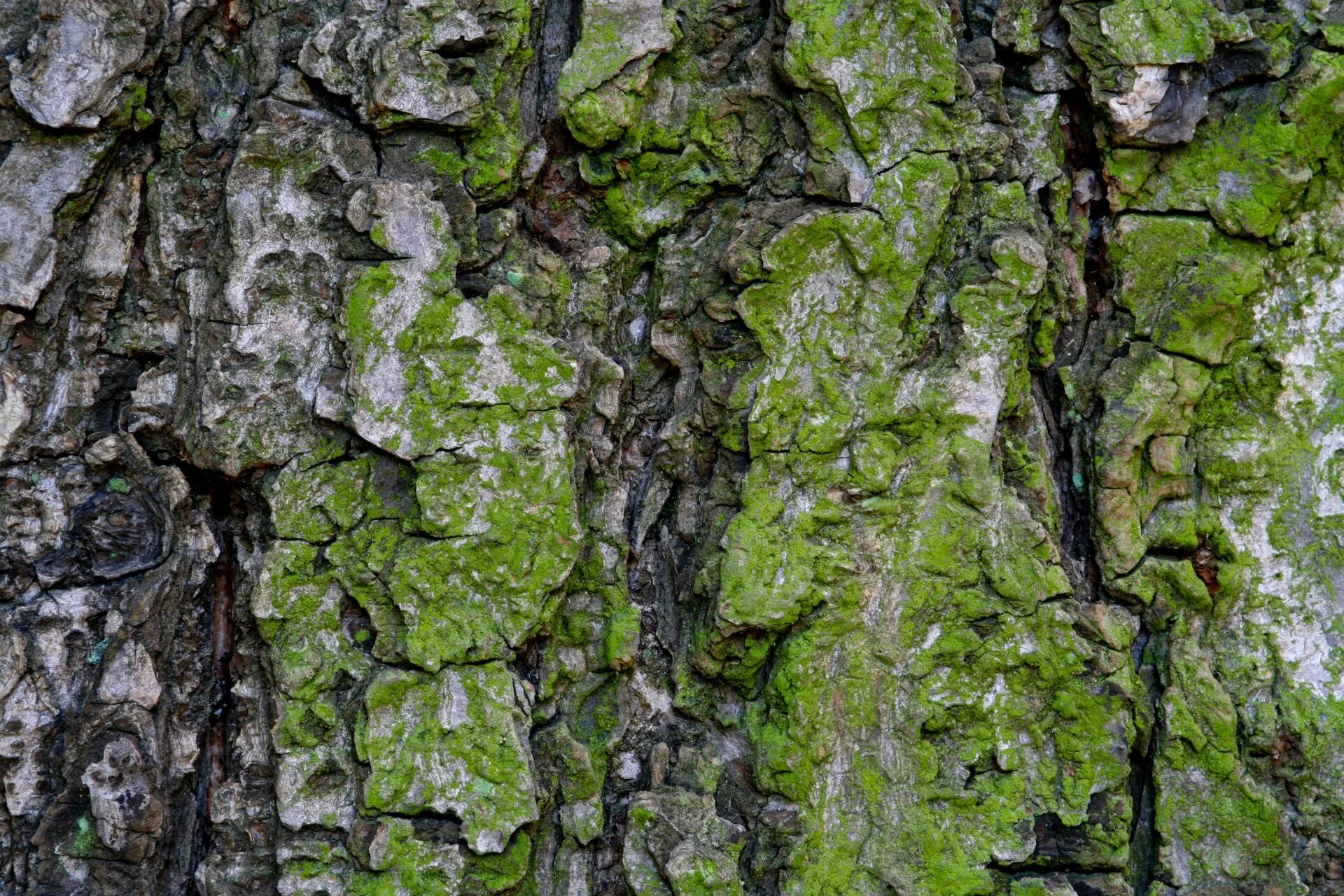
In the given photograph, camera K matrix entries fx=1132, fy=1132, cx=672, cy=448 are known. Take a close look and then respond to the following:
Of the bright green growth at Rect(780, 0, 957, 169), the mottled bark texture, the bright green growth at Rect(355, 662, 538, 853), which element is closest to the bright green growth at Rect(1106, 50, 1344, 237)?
the mottled bark texture

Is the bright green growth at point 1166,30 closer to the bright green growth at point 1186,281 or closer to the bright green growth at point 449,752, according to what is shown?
the bright green growth at point 1186,281

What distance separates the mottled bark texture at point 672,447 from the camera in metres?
2.24

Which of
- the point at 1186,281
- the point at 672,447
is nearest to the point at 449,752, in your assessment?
the point at 672,447

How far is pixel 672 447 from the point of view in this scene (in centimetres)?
243

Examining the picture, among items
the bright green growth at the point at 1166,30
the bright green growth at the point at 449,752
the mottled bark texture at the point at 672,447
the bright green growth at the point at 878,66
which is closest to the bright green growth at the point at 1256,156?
the mottled bark texture at the point at 672,447

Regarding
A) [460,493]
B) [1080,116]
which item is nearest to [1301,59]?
[1080,116]

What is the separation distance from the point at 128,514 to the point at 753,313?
1333 millimetres

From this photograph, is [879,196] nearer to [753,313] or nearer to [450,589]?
[753,313]

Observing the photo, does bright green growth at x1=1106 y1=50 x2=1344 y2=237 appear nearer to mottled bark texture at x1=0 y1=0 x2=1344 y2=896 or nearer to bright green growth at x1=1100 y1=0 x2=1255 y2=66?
mottled bark texture at x1=0 y1=0 x2=1344 y2=896

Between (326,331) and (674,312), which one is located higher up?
(674,312)

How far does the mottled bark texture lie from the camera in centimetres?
224

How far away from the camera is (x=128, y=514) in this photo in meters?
2.28

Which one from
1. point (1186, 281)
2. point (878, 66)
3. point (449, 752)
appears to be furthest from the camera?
point (1186, 281)

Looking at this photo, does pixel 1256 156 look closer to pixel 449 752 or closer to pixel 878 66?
pixel 878 66
